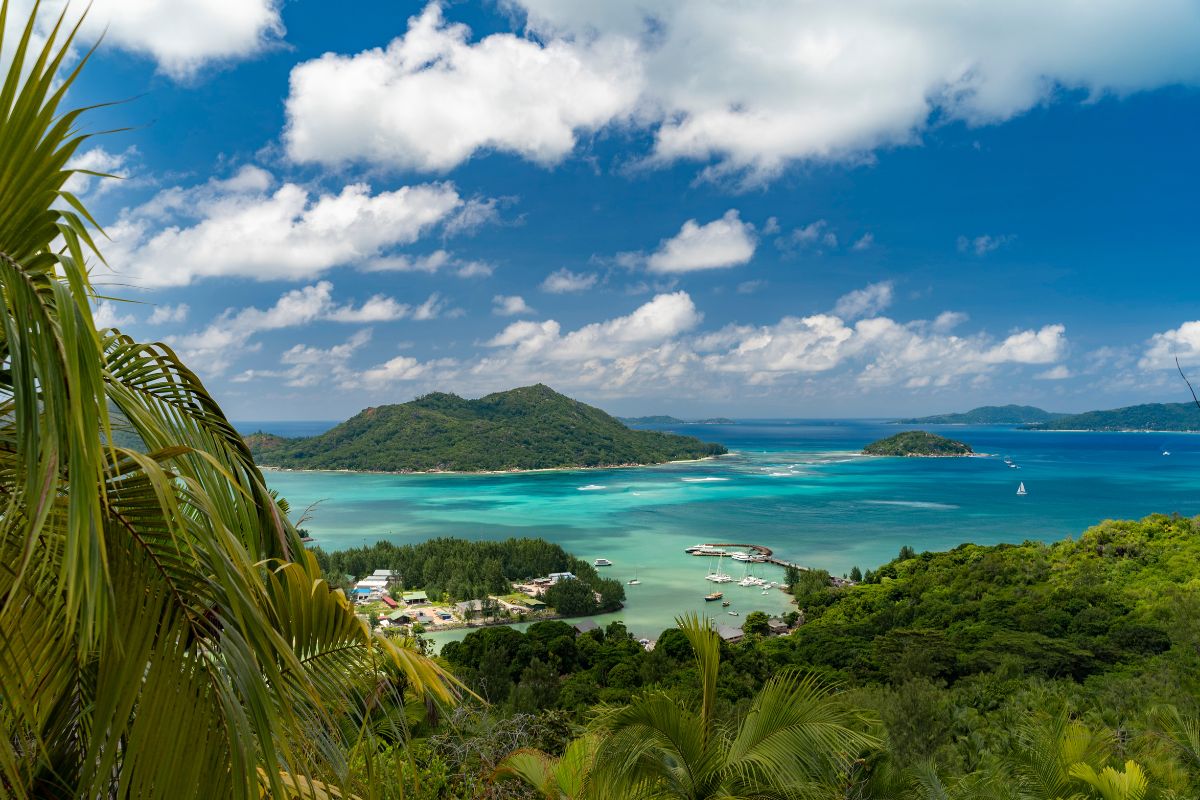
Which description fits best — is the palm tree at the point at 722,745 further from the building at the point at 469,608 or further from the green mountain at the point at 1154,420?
the green mountain at the point at 1154,420

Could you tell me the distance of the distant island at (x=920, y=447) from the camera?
424 feet

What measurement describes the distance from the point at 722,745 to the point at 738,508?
67.2 metres

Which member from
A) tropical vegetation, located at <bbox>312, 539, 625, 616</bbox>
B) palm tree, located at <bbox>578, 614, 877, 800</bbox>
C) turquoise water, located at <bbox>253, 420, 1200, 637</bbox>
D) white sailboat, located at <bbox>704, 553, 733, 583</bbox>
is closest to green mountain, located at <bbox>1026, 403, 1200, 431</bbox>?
turquoise water, located at <bbox>253, 420, 1200, 637</bbox>

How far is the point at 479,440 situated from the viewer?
114438 millimetres

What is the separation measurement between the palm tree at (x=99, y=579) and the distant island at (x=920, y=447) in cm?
14218

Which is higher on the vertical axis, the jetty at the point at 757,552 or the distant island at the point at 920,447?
the distant island at the point at 920,447

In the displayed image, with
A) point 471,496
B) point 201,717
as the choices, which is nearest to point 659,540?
point 471,496

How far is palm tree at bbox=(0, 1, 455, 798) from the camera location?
0.93 metres

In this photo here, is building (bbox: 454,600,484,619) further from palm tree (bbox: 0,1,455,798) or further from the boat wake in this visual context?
the boat wake

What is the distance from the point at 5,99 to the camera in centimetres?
101

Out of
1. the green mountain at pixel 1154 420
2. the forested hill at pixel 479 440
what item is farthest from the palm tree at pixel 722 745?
the green mountain at pixel 1154 420

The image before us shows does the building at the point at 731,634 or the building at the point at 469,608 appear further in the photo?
the building at the point at 469,608

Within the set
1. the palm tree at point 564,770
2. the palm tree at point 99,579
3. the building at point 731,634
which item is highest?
the palm tree at point 99,579

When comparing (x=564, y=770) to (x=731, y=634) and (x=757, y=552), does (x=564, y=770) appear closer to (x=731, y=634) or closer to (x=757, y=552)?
(x=731, y=634)
